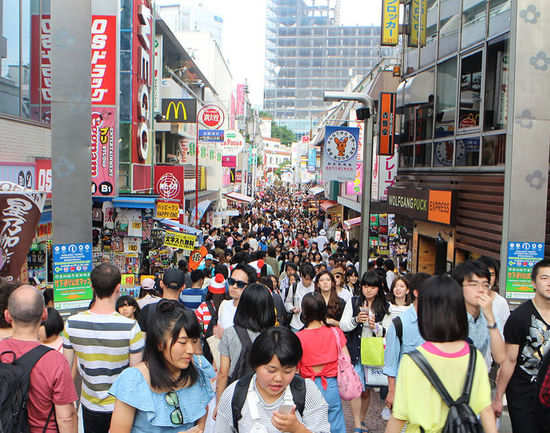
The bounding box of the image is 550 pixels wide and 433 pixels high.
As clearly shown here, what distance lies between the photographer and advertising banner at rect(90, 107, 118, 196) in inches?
551

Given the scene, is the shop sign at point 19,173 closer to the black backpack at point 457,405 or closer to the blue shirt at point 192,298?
the blue shirt at point 192,298

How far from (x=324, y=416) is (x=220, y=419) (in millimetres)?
582

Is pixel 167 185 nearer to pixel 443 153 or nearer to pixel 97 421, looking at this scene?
pixel 443 153

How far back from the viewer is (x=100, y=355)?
14.3 ft

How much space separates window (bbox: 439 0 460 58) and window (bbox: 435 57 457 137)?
1.09 feet

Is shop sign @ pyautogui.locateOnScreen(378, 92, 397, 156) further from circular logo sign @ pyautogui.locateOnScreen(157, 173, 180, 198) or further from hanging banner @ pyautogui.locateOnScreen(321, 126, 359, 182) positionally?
circular logo sign @ pyautogui.locateOnScreen(157, 173, 180, 198)

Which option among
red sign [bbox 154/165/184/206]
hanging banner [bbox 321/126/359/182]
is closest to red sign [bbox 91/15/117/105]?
hanging banner [bbox 321/126/359/182]

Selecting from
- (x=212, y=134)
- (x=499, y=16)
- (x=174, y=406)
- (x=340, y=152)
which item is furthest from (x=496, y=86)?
(x=212, y=134)

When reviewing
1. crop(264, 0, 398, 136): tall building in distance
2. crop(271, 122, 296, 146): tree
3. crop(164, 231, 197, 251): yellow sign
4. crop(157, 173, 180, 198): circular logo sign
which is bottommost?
crop(164, 231, 197, 251): yellow sign

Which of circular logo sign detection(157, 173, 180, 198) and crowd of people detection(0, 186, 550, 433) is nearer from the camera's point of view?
crowd of people detection(0, 186, 550, 433)

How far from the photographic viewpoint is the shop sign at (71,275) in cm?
704

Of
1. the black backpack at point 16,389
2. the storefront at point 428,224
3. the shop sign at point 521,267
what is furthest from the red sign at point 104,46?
the black backpack at point 16,389

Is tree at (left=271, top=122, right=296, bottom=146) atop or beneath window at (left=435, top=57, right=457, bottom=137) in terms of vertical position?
atop

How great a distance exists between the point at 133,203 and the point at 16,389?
37.0ft
